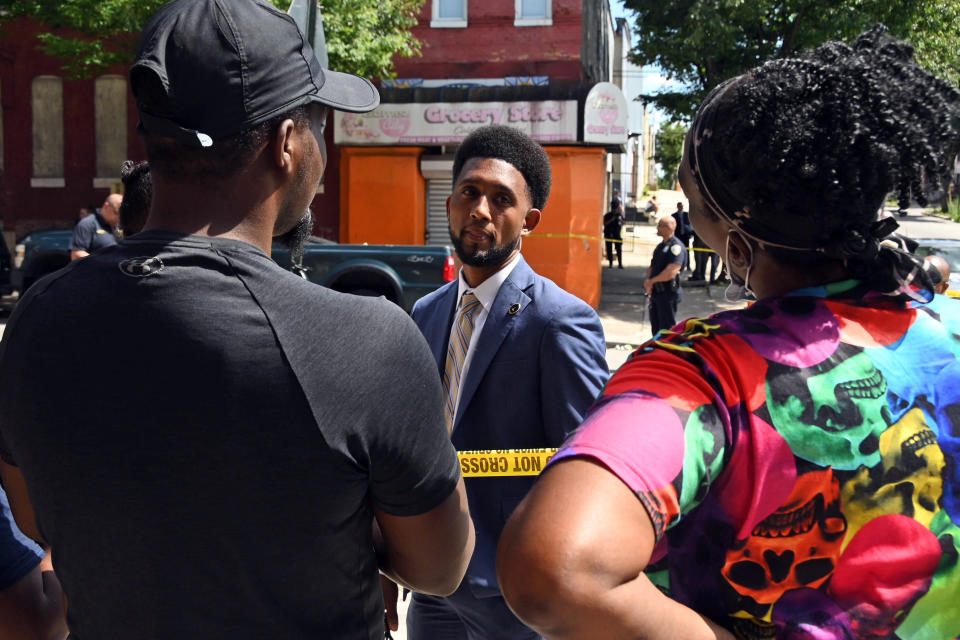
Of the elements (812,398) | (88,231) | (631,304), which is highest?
(88,231)

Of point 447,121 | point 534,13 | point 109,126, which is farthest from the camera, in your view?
point 109,126

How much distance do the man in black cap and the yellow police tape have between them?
122cm

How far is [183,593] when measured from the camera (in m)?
1.44

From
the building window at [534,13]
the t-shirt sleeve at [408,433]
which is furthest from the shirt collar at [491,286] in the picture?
the building window at [534,13]

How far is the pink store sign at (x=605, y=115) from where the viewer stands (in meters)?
16.4

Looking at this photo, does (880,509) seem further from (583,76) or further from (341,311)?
(583,76)

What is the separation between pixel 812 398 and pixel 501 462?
152cm

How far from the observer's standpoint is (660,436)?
1.27 m

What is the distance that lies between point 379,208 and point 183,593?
674 inches

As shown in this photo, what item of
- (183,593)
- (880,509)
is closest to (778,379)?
(880,509)

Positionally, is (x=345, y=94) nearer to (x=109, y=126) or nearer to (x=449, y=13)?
(x=449, y=13)

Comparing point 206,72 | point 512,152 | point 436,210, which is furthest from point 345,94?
point 436,210

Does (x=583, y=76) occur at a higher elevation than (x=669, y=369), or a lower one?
higher

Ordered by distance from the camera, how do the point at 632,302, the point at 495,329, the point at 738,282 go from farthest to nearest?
the point at 632,302, the point at 495,329, the point at 738,282
